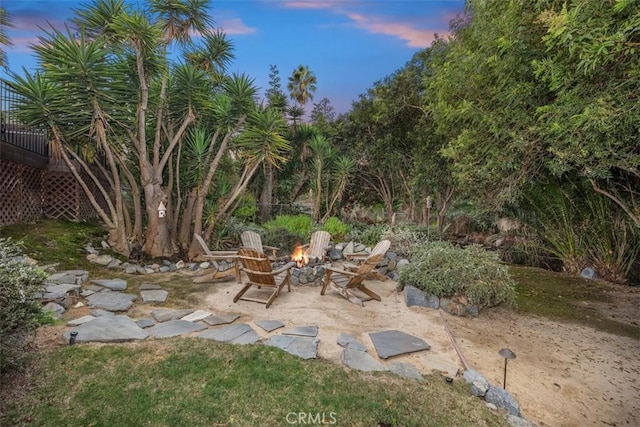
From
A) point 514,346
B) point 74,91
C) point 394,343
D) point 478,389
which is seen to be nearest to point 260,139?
point 74,91

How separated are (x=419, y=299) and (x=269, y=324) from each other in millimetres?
2276

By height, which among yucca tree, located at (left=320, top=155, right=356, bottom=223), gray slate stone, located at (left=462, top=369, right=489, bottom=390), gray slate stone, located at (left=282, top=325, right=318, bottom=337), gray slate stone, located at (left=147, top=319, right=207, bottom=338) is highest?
yucca tree, located at (left=320, top=155, right=356, bottom=223)

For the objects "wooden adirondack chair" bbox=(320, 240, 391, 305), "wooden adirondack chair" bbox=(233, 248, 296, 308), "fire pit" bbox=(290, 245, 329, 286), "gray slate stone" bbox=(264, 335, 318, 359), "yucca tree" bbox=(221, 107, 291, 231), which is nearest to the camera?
"gray slate stone" bbox=(264, 335, 318, 359)

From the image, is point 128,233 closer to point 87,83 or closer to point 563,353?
point 87,83

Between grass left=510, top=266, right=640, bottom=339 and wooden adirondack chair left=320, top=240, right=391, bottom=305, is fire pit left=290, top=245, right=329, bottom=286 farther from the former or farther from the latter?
grass left=510, top=266, right=640, bottom=339

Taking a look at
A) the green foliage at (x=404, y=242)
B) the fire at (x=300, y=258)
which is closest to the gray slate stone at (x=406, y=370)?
the fire at (x=300, y=258)

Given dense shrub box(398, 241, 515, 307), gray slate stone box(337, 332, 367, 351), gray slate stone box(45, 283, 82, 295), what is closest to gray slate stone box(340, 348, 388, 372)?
gray slate stone box(337, 332, 367, 351)

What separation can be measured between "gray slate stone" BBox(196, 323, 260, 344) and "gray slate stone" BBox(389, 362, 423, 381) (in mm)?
1384

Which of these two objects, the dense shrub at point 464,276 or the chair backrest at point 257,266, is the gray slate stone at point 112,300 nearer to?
the chair backrest at point 257,266

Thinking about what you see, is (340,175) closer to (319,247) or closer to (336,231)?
(336,231)

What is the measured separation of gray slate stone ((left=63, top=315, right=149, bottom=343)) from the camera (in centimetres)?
304

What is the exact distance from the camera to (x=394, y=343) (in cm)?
334

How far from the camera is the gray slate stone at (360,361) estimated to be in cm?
279

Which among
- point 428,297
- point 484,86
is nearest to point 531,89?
point 484,86
